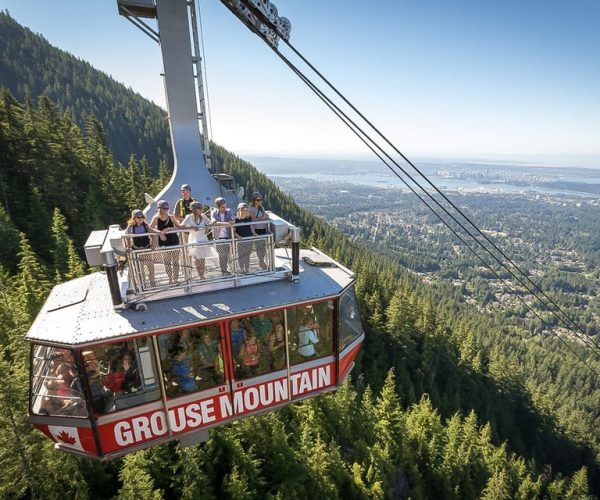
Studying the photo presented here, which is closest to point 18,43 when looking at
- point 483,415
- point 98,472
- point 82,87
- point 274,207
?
point 82,87

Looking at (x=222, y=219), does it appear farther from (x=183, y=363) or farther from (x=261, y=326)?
(x=183, y=363)

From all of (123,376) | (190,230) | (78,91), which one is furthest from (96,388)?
(78,91)

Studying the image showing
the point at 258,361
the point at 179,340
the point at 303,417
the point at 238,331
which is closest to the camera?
the point at 179,340

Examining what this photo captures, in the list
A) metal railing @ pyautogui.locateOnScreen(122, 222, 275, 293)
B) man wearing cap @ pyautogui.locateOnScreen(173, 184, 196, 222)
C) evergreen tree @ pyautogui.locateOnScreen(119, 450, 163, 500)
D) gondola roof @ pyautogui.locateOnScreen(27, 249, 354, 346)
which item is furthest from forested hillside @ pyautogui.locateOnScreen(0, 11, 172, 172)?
metal railing @ pyautogui.locateOnScreen(122, 222, 275, 293)

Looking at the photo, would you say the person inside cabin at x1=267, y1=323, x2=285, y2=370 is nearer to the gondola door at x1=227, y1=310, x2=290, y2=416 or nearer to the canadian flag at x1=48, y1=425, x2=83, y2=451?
the gondola door at x1=227, y1=310, x2=290, y2=416

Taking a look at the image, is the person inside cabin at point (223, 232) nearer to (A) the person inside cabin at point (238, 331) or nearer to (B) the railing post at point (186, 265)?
(B) the railing post at point (186, 265)

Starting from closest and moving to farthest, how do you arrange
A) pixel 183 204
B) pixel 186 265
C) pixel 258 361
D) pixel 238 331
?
pixel 238 331, pixel 186 265, pixel 258 361, pixel 183 204
